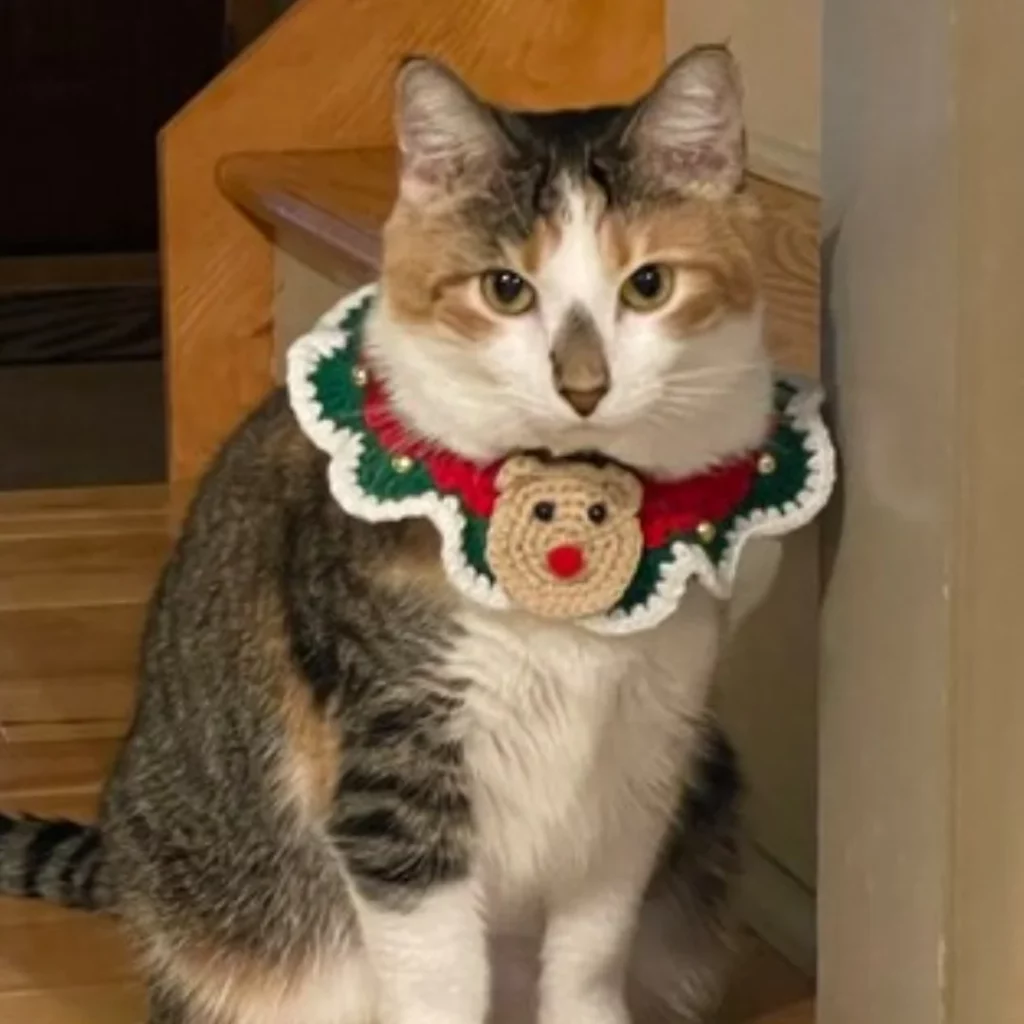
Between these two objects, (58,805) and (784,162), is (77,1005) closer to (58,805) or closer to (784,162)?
(58,805)

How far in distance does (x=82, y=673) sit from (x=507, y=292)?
1.06 metres

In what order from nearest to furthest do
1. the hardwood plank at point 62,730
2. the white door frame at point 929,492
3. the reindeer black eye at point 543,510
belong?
the white door frame at point 929,492, the reindeer black eye at point 543,510, the hardwood plank at point 62,730

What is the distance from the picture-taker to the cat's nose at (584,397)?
1.14 metres

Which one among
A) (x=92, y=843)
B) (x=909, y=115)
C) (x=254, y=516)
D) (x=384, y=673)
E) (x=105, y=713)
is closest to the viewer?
(x=909, y=115)

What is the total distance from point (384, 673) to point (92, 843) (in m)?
0.52

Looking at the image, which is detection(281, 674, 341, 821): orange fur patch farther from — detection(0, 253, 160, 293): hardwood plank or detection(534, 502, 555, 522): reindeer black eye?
detection(0, 253, 160, 293): hardwood plank

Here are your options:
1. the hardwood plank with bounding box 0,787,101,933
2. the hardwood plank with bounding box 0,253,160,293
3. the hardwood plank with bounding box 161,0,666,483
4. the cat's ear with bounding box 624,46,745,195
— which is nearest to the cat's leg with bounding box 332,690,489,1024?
the cat's ear with bounding box 624,46,745,195

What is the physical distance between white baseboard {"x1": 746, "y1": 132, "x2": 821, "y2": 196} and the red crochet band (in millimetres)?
471

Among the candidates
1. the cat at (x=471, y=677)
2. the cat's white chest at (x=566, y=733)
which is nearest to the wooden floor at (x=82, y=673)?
the cat at (x=471, y=677)

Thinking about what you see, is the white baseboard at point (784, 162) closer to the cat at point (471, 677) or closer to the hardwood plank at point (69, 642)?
the cat at point (471, 677)

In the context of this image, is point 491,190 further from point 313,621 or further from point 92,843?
point 92,843

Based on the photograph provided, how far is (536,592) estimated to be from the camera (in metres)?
1.23

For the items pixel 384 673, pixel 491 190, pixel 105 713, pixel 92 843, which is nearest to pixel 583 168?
pixel 491 190

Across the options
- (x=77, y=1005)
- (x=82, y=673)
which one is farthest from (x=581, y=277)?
(x=82, y=673)
